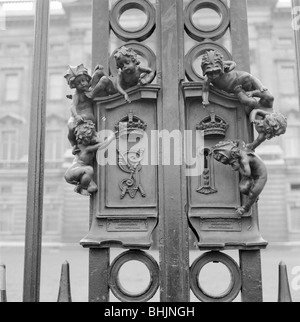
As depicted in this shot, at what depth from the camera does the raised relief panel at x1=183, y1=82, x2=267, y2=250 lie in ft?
4.48

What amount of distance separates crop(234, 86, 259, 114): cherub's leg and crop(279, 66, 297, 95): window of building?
456 inches

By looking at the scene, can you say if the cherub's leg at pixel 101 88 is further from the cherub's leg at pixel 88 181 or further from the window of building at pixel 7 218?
the window of building at pixel 7 218

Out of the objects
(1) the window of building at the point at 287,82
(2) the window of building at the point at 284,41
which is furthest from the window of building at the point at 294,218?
(2) the window of building at the point at 284,41

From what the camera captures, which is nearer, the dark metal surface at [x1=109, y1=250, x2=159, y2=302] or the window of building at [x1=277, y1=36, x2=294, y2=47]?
the dark metal surface at [x1=109, y1=250, x2=159, y2=302]

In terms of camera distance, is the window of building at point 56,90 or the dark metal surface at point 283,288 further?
the window of building at point 56,90

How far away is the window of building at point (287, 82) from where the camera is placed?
12211 millimetres

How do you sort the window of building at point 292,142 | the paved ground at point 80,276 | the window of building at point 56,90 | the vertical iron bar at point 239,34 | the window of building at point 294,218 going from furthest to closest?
the window of building at point 292,142 < the window of building at point 294,218 < the window of building at point 56,90 < the paved ground at point 80,276 < the vertical iron bar at point 239,34

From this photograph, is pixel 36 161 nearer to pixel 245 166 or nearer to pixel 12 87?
pixel 245 166

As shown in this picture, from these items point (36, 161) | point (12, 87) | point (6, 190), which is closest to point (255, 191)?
point (36, 161)

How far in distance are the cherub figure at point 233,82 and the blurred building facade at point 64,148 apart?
946cm

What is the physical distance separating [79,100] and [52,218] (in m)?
10.3

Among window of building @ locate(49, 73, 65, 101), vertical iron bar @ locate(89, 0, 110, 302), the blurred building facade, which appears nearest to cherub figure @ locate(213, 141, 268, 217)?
vertical iron bar @ locate(89, 0, 110, 302)

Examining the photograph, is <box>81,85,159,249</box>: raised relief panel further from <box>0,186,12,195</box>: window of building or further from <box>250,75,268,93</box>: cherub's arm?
<box>0,186,12,195</box>: window of building

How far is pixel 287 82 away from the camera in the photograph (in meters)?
12.3
